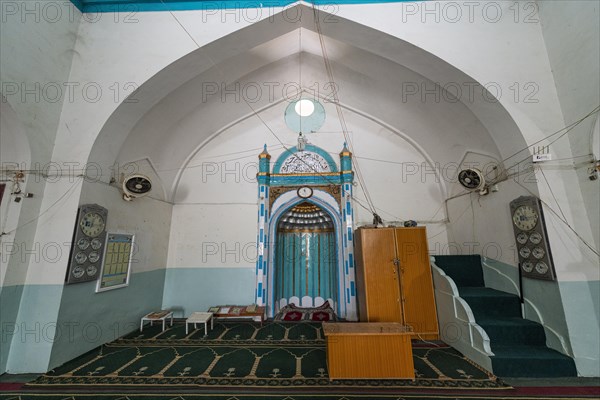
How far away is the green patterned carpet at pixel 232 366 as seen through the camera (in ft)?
7.47

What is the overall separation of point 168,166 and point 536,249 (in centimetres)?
552

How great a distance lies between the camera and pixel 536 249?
2646 mm

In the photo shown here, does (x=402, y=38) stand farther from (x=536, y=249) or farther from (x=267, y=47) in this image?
(x=536, y=249)

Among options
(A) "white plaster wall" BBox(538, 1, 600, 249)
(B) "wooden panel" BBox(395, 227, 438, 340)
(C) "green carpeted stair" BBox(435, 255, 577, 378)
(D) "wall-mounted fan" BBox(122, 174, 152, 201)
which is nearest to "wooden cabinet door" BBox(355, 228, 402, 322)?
(B) "wooden panel" BBox(395, 227, 438, 340)

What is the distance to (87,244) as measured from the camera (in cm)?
293

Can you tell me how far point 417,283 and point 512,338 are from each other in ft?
3.56

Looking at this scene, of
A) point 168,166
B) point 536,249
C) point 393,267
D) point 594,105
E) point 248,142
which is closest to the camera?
point 594,105

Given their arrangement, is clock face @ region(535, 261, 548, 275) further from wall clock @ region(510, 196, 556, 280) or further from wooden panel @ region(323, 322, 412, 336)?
wooden panel @ region(323, 322, 412, 336)

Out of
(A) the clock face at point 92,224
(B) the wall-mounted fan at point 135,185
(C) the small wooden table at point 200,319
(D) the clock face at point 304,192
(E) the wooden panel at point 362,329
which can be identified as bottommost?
(C) the small wooden table at point 200,319

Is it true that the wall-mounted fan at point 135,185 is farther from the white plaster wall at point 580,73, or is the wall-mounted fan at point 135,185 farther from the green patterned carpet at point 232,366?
the white plaster wall at point 580,73

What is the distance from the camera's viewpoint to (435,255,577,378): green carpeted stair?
92.4 inches

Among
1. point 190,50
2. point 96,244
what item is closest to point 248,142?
point 190,50

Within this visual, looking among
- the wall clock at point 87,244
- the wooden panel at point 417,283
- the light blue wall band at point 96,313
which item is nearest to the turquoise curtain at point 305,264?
the wooden panel at point 417,283

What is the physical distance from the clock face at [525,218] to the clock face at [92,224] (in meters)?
5.15
